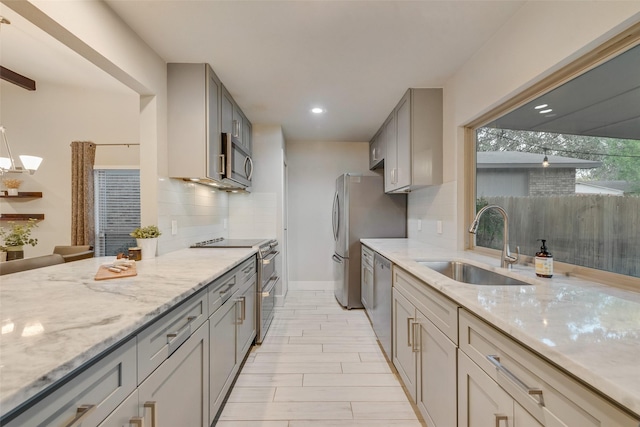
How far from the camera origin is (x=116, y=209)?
3.59 metres

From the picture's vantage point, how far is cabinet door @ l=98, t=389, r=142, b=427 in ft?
2.46

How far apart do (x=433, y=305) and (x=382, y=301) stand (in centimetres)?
111

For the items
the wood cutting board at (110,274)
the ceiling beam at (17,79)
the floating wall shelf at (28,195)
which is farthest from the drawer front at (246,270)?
the ceiling beam at (17,79)

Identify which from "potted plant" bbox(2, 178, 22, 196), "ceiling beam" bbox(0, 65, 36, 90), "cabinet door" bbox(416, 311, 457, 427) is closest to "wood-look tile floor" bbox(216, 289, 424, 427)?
"cabinet door" bbox(416, 311, 457, 427)

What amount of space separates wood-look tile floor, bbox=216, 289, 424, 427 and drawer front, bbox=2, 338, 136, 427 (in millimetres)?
1107

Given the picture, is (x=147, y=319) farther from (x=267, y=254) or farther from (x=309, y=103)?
(x=309, y=103)

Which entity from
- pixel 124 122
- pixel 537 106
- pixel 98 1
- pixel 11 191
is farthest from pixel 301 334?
pixel 11 191

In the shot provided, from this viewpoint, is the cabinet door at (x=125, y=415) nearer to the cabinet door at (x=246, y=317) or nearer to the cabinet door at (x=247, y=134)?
the cabinet door at (x=246, y=317)

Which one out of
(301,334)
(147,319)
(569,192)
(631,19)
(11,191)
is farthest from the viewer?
(11,191)

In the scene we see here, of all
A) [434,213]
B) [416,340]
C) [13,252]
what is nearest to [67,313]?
[416,340]

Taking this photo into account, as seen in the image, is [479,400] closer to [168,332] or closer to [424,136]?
[168,332]

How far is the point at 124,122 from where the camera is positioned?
3.60 m

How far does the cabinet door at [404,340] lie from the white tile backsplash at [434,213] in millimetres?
832

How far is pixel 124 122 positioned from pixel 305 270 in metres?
3.19
